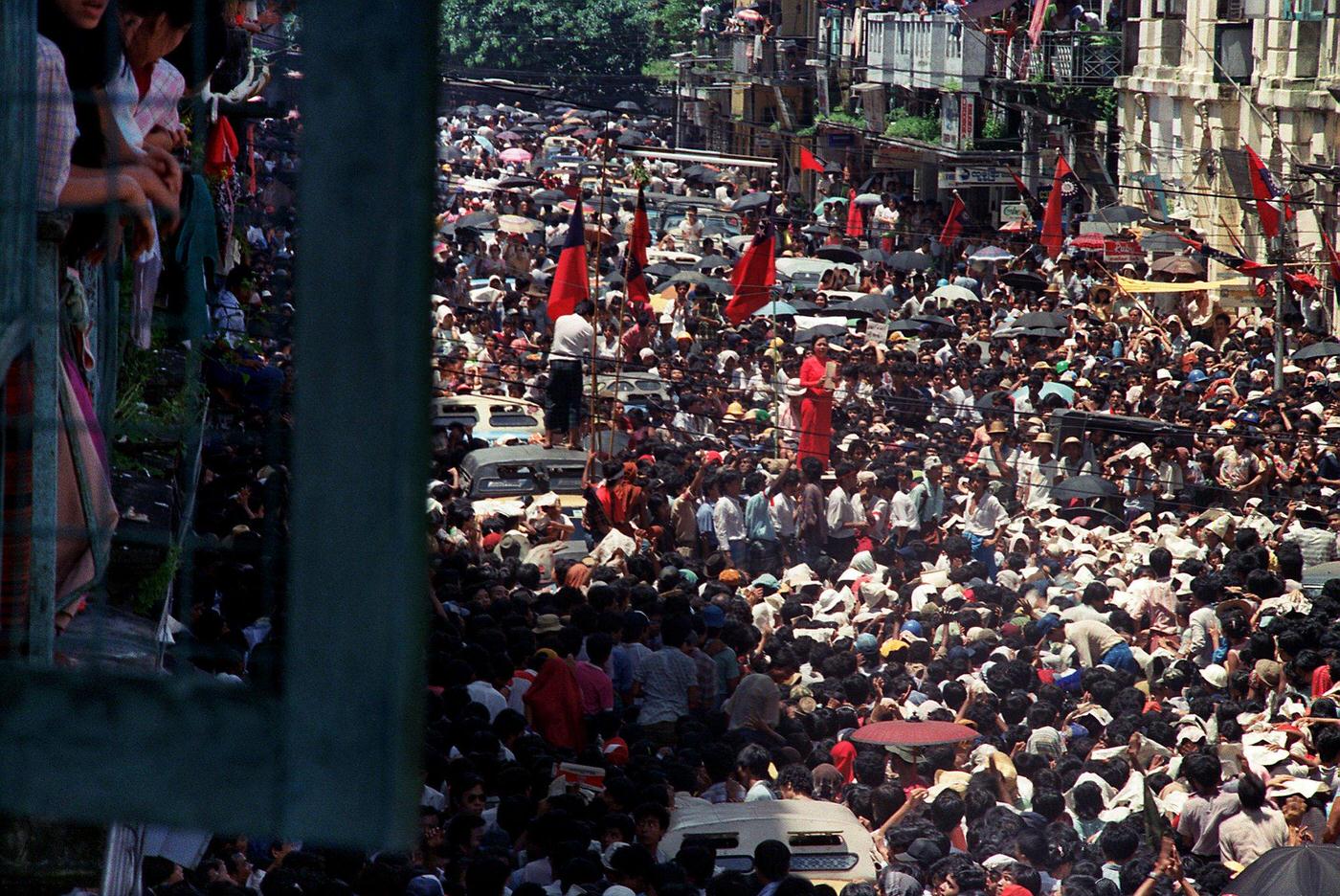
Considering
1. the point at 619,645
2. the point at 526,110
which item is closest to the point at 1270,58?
the point at 619,645

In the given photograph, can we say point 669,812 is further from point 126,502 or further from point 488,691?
point 126,502

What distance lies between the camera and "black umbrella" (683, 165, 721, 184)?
4556 cm

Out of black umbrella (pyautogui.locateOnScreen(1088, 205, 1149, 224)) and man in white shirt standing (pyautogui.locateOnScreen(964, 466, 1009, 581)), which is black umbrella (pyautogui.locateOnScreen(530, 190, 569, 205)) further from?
man in white shirt standing (pyautogui.locateOnScreen(964, 466, 1009, 581))

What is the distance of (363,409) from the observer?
4.17 ft

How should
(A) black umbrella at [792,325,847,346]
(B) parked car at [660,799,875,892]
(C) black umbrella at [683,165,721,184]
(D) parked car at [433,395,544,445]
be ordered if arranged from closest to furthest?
(B) parked car at [660,799,875,892], (D) parked car at [433,395,544,445], (A) black umbrella at [792,325,847,346], (C) black umbrella at [683,165,721,184]

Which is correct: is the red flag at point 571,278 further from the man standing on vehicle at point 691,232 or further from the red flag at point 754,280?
the man standing on vehicle at point 691,232

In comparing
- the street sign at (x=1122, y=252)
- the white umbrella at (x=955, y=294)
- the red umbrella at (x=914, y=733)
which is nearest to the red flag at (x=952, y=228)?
the street sign at (x=1122, y=252)

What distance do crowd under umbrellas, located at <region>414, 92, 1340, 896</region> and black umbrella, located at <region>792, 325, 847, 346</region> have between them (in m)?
0.11

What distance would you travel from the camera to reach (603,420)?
1839cm

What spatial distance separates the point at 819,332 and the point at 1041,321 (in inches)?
113

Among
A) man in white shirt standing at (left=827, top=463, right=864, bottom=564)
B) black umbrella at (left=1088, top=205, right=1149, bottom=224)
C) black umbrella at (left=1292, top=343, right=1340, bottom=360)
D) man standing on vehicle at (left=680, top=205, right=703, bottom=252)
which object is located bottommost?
man in white shirt standing at (left=827, top=463, right=864, bottom=564)

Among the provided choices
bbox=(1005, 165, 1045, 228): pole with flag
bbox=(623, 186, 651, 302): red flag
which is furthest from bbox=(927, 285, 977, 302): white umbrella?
bbox=(1005, 165, 1045, 228): pole with flag

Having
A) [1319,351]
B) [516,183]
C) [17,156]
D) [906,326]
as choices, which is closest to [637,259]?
[906,326]

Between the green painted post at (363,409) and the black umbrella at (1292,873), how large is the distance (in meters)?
6.82
